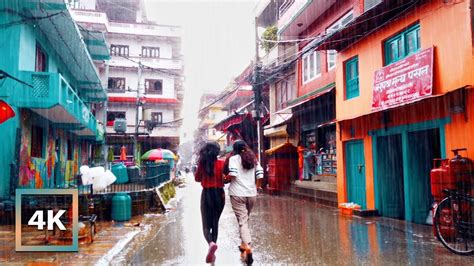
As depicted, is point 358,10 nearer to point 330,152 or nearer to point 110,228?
point 330,152

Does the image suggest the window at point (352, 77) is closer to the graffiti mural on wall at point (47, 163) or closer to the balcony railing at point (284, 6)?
the balcony railing at point (284, 6)

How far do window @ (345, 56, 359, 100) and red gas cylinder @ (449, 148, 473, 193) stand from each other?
16.6ft

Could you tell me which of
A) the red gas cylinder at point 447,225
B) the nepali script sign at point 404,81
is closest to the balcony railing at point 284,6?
the nepali script sign at point 404,81

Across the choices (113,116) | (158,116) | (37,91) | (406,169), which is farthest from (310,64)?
(113,116)

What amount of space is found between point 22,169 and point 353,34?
10.5 meters

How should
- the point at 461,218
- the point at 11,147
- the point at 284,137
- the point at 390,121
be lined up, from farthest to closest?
the point at 284,137 < the point at 11,147 < the point at 390,121 < the point at 461,218

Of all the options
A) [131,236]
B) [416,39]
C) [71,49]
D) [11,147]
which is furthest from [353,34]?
[71,49]

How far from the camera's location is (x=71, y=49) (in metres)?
15.9

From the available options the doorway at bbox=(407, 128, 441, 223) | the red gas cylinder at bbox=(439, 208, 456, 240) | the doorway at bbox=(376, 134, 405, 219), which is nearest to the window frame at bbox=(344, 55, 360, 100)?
the doorway at bbox=(376, 134, 405, 219)

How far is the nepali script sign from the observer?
27.3 feet

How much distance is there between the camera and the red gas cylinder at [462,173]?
6918 mm

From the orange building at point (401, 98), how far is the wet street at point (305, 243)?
123 cm

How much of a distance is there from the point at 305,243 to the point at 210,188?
2300mm

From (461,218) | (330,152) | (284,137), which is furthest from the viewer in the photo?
(284,137)
